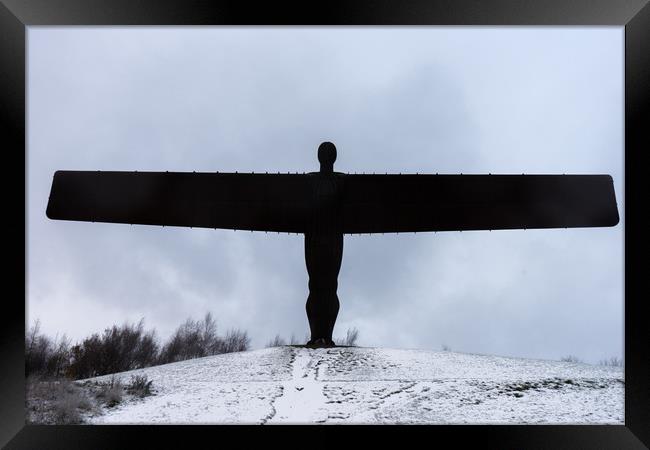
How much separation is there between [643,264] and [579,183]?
2.75m

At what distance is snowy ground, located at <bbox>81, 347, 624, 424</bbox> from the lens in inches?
278

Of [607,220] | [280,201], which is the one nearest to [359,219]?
[280,201]

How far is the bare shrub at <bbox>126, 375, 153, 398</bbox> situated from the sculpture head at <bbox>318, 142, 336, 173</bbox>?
11.7 ft

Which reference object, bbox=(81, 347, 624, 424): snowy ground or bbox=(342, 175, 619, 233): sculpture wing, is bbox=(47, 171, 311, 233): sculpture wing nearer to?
bbox=(342, 175, 619, 233): sculpture wing

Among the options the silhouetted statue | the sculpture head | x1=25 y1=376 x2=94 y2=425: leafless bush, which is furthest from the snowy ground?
the sculpture head

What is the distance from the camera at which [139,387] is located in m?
7.79

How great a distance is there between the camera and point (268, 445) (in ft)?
21.3

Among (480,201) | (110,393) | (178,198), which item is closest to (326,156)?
(178,198)

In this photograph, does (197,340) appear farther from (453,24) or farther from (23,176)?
(453,24)

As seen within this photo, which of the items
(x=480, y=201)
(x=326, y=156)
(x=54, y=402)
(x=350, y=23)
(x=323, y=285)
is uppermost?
(x=350, y=23)

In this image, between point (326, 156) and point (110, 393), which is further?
point (326, 156)

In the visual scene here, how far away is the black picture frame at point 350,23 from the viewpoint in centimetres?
656

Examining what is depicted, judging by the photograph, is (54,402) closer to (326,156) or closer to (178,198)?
(178,198)

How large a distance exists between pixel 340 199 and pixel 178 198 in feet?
7.27
